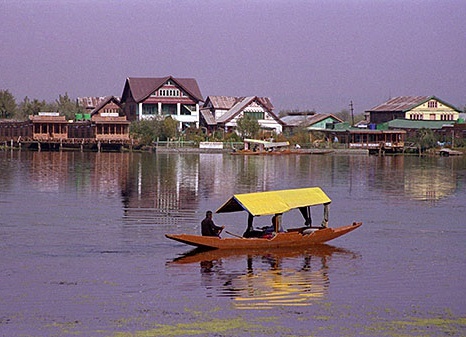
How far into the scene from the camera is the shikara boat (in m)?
20.9

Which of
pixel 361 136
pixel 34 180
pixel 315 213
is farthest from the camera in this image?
pixel 361 136

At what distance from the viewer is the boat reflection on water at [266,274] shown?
1648 centimetres

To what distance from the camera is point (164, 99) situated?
93250 mm

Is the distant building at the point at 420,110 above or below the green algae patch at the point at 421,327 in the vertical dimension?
above

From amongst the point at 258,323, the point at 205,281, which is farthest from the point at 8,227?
the point at 258,323

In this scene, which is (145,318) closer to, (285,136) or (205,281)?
(205,281)

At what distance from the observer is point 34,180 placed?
44.0m

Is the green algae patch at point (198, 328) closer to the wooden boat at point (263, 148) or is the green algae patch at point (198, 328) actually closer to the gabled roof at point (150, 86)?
the wooden boat at point (263, 148)

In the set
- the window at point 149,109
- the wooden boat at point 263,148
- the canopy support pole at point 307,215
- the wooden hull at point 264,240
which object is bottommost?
the wooden hull at point 264,240

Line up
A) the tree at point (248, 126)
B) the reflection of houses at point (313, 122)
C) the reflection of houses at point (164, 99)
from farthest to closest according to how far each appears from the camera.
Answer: the reflection of houses at point (313, 122), the reflection of houses at point (164, 99), the tree at point (248, 126)

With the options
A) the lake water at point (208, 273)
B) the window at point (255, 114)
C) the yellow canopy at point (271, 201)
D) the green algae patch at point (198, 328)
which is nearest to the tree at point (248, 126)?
the window at point (255, 114)

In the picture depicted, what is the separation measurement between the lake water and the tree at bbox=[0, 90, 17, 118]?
7361 centimetres

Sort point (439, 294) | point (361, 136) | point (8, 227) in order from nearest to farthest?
point (439, 294), point (8, 227), point (361, 136)

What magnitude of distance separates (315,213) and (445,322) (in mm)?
16201
